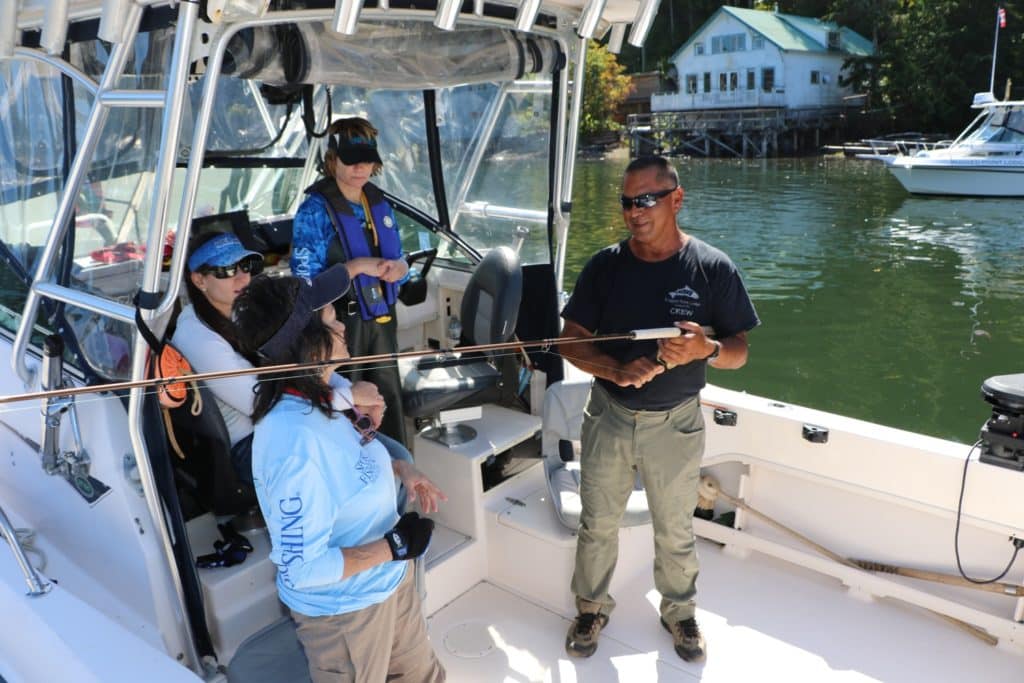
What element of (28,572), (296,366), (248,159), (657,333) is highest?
(248,159)

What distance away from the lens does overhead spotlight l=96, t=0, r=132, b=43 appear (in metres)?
2.05

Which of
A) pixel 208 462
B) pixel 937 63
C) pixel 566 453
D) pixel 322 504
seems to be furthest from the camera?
pixel 937 63

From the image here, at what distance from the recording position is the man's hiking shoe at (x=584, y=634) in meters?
2.69

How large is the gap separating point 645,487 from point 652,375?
17.4 inches

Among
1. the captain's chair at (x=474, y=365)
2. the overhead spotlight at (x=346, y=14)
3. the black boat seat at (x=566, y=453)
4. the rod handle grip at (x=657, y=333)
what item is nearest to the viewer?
the overhead spotlight at (x=346, y=14)

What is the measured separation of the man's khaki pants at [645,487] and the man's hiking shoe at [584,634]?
30 mm

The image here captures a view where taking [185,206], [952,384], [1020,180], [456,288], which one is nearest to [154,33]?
[185,206]

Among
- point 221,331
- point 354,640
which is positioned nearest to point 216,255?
point 221,331

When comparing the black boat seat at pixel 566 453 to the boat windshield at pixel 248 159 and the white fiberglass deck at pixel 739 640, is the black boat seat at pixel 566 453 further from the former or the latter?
the boat windshield at pixel 248 159

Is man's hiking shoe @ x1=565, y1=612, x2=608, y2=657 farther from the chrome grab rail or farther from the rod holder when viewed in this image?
the rod holder

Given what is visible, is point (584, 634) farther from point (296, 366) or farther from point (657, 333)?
point (296, 366)

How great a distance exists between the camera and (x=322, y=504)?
1.61m

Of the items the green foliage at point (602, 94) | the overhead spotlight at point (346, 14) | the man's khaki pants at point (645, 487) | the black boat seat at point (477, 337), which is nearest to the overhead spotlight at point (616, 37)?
the black boat seat at point (477, 337)

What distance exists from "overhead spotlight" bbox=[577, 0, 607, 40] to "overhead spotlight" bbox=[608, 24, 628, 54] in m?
0.16
